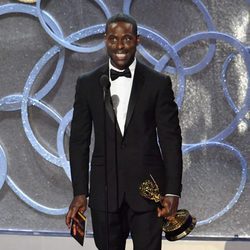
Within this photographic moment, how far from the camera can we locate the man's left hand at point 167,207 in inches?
73.4

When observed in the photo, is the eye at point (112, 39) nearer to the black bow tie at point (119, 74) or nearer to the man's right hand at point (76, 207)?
the black bow tie at point (119, 74)

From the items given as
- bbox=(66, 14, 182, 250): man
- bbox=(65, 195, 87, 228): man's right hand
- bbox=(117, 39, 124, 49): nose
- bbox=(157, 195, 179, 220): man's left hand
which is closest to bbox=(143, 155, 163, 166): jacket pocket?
bbox=(66, 14, 182, 250): man

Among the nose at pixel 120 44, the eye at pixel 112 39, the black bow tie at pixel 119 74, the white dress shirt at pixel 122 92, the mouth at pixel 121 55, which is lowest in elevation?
the white dress shirt at pixel 122 92

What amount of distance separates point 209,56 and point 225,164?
24.8 inches

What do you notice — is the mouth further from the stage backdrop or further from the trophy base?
the stage backdrop

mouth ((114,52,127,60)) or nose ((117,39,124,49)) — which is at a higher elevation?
nose ((117,39,124,49))

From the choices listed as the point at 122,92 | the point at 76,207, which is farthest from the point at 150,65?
the point at 76,207

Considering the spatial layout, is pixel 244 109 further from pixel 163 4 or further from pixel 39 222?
pixel 39 222

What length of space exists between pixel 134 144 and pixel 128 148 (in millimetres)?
24

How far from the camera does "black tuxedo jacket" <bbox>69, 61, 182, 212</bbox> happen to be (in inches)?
74.4

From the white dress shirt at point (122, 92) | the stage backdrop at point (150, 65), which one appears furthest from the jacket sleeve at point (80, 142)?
the stage backdrop at point (150, 65)

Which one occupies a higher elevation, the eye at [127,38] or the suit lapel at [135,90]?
the eye at [127,38]

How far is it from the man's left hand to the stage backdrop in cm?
139

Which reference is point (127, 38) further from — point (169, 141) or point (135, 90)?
point (169, 141)
